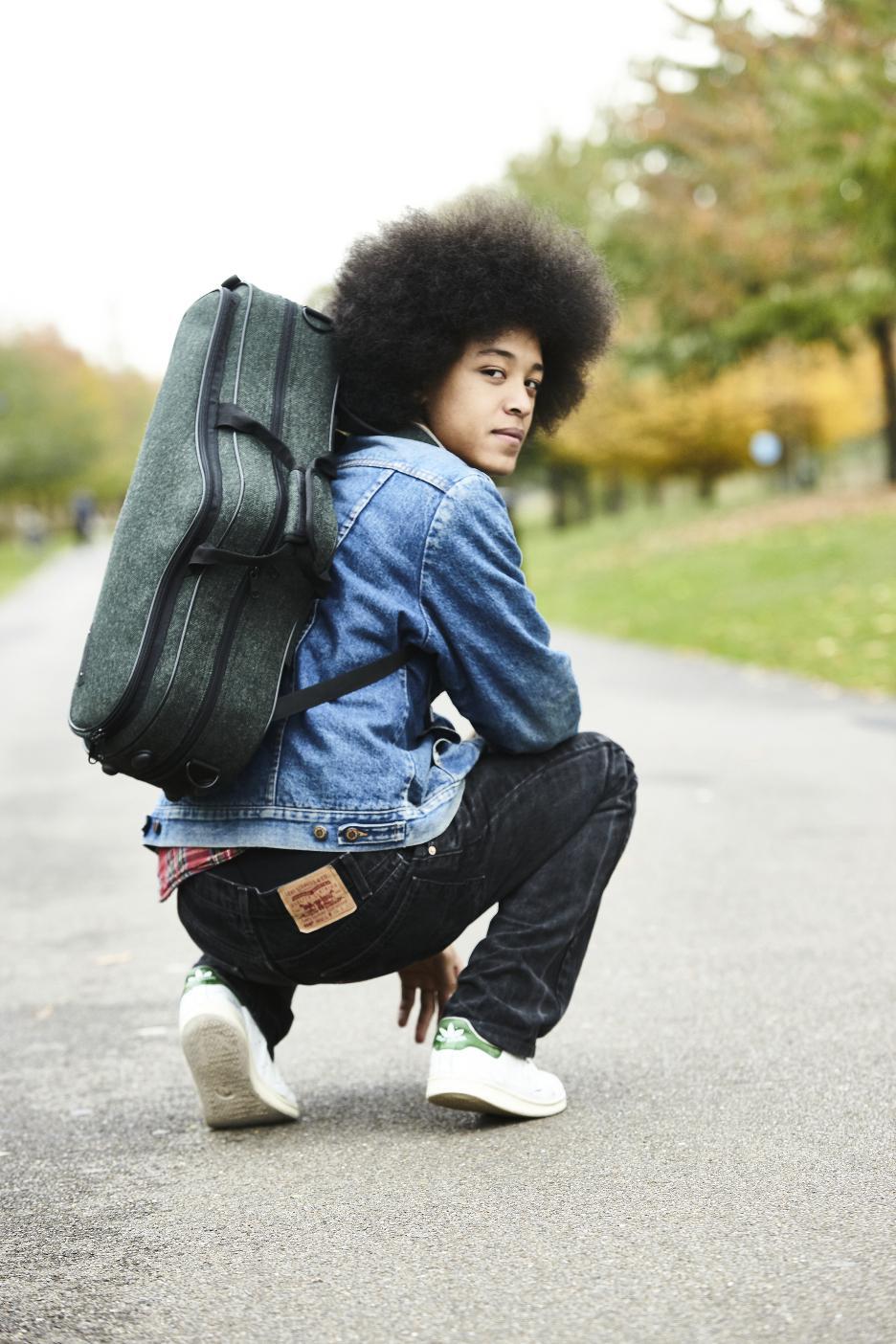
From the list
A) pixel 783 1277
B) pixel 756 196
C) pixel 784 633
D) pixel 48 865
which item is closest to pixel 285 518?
pixel 783 1277

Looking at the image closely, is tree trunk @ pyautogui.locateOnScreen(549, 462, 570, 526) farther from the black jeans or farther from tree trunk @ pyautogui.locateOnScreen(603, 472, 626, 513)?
the black jeans

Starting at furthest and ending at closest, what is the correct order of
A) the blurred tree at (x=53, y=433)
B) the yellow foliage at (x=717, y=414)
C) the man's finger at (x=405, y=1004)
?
the blurred tree at (x=53, y=433)
the yellow foliage at (x=717, y=414)
the man's finger at (x=405, y=1004)

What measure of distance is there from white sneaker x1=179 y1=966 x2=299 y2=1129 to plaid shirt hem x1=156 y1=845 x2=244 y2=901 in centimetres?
22

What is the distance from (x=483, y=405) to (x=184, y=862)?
1038 mm

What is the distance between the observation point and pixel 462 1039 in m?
3.38

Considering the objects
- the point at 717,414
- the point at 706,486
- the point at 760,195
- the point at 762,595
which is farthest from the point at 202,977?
the point at 706,486

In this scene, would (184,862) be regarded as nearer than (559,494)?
Yes

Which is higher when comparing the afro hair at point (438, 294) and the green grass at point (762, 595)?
the afro hair at point (438, 294)

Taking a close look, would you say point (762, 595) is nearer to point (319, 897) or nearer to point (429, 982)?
point (429, 982)

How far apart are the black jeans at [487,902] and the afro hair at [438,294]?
0.73 meters

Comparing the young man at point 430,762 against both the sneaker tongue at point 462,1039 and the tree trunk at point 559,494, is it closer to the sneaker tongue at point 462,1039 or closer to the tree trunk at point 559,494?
the sneaker tongue at point 462,1039

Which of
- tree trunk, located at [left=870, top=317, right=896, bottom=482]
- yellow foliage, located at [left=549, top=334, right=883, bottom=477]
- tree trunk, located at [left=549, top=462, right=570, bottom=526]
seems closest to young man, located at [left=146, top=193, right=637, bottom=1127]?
tree trunk, located at [left=870, top=317, right=896, bottom=482]

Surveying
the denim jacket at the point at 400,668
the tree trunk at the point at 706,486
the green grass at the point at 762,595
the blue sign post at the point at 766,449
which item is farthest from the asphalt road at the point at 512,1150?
the tree trunk at the point at 706,486

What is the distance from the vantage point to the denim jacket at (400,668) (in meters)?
3.15
